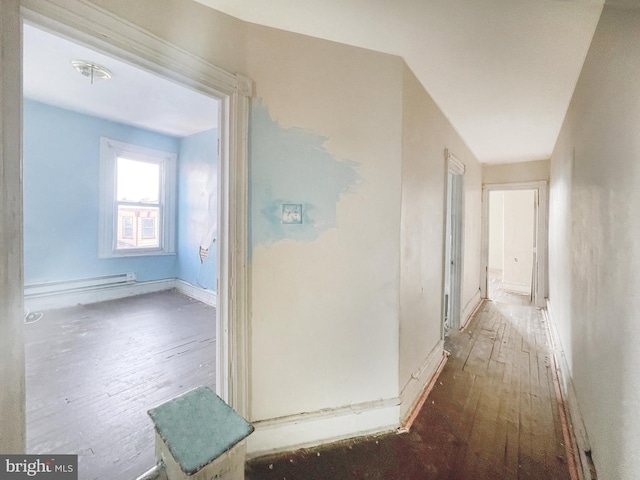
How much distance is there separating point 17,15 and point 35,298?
4275 millimetres

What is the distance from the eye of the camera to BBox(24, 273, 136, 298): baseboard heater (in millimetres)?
3621

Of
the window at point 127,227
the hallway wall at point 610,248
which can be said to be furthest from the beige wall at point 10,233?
the window at point 127,227

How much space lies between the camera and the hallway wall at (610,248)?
0.95m

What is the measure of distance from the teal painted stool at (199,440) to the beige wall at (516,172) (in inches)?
216

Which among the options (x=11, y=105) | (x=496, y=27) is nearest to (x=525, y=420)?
(x=496, y=27)

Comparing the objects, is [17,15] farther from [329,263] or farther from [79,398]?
[79,398]

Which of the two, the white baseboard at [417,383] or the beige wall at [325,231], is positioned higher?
the beige wall at [325,231]

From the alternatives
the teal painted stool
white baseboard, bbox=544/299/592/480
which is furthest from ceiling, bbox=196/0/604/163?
white baseboard, bbox=544/299/592/480

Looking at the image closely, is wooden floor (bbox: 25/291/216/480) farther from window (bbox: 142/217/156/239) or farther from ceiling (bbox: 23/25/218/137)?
ceiling (bbox: 23/25/218/137)

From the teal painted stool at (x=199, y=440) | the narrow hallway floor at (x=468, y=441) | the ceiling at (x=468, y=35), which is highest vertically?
the ceiling at (x=468, y=35)

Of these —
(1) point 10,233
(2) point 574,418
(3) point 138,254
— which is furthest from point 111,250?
(2) point 574,418

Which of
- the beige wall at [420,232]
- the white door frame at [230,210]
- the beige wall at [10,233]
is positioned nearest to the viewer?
the beige wall at [10,233]

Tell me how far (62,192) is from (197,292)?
7.70 ft

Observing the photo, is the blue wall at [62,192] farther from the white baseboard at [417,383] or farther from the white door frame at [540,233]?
the white door frame at [540,233]
